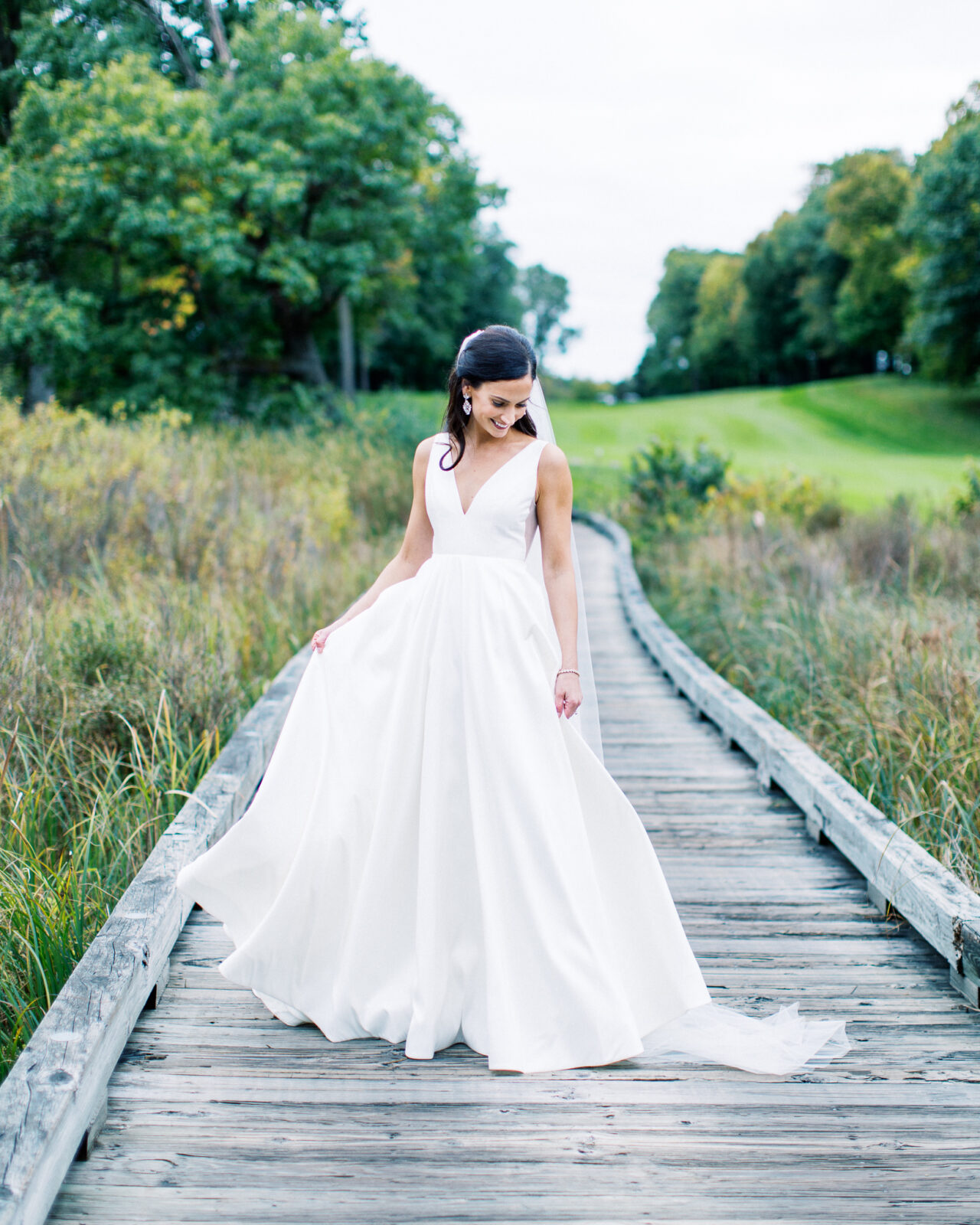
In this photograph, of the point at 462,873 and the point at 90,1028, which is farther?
the point at 462,873

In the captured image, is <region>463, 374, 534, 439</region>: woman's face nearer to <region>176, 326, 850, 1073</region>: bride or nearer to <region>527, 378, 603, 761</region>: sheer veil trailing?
<region>176, 326, 850, 1073</region>: bride

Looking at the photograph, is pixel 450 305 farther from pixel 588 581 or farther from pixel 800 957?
pixel 800 957

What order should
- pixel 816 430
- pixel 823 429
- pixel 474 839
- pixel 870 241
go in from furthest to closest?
1. pixel 870 241
2. pixel 823 429
3. pixel 816 430
4. pixel 474 839

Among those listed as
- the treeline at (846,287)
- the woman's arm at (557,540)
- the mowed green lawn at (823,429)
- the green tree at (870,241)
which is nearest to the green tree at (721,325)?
the treeline at (846,287)

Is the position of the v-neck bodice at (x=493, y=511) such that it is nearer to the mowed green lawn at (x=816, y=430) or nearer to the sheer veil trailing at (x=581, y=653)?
the sheer veil trailing at (x=581, y=653)

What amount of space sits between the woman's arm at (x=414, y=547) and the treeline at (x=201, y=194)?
12905mm

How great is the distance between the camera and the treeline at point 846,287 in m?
29.1

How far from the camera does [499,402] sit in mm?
2553

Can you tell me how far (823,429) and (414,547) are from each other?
3759 cm

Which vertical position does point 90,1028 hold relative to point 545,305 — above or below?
below

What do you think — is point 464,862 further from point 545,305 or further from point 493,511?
point 545,305

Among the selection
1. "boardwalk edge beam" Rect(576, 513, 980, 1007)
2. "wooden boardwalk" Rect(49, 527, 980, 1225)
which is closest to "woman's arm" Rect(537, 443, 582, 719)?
"wooden boardwalk" Rect(49, 527, 980, 1225)

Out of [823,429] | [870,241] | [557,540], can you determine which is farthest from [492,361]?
[870,241]

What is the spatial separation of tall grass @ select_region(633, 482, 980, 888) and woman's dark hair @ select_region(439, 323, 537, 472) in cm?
209
